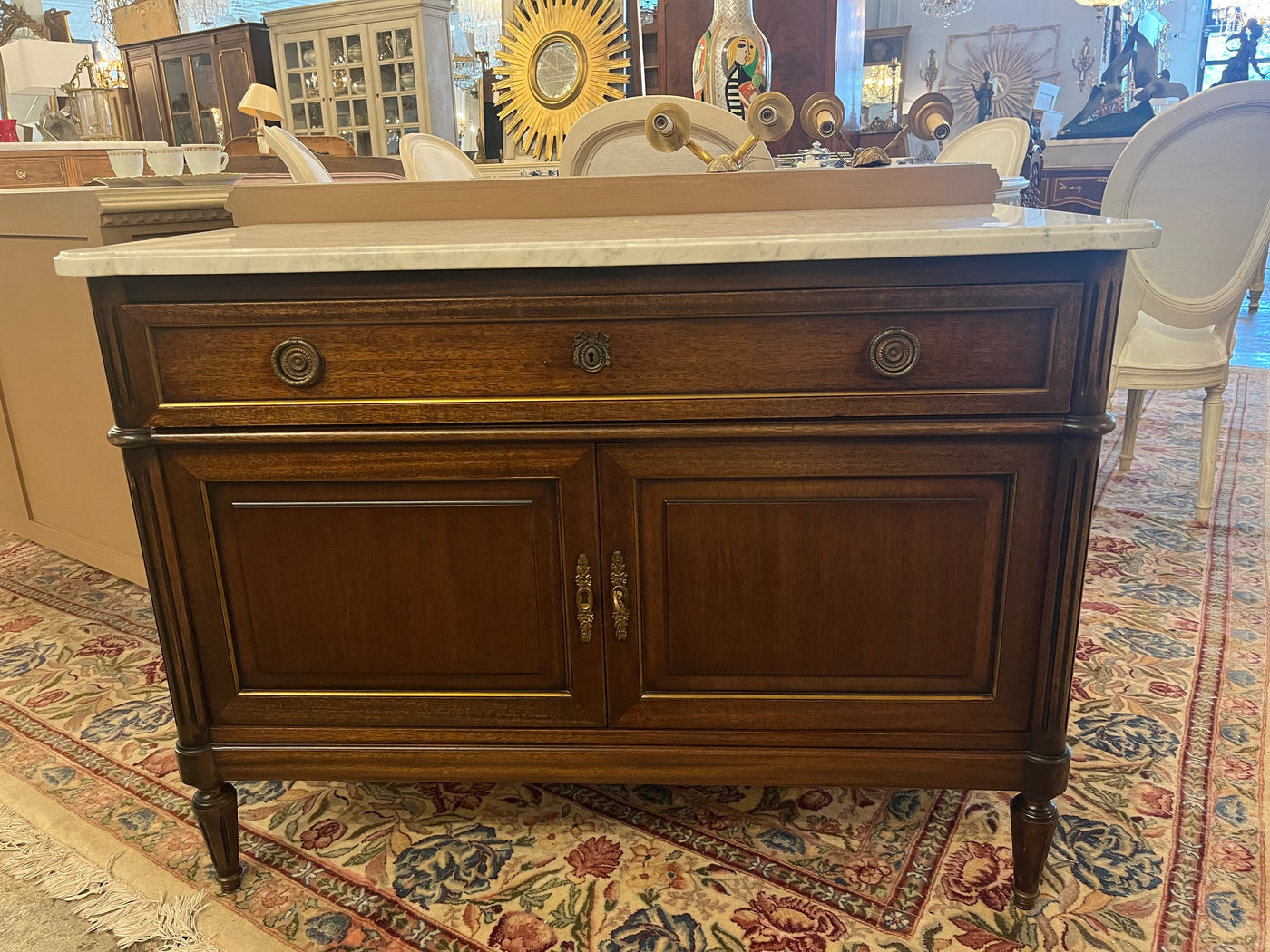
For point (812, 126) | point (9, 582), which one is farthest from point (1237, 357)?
point (9, 582)

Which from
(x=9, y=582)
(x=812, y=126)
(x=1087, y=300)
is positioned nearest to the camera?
(x=1087, y=300)

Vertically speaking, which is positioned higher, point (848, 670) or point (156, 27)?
point (156, 27)

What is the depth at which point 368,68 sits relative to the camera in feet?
23.8

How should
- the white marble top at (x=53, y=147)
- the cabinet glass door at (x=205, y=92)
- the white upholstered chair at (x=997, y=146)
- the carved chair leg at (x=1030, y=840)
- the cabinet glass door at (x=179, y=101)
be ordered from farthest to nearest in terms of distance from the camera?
the cabinet glass door at (x=179, y=101), the cabinet glass door at (x=205, y=92), the white marble top at (x=53, y=147), the white upholstered chair at (x=997, y=146), the carved chair leg at (x=1030, y=840)

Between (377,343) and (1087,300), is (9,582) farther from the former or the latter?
(1087,300)

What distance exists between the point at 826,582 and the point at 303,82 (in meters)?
8.04

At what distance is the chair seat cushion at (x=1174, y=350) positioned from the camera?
2.36m

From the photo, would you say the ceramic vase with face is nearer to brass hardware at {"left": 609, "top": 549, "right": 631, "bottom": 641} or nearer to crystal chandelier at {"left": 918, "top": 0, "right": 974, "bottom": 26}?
brass hardware at {"left": 609, "top": 549, "right": 631, "bottom": 641}

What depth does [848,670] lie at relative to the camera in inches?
44.3

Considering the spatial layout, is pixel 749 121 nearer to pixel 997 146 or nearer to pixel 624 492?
pixel 624 492

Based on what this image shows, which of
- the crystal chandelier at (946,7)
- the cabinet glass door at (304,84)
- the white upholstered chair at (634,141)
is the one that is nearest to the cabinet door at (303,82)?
the cabinet glass door at (304,84)

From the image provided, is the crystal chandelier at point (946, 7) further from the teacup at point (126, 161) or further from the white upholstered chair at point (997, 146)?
the teacup at point (126, 161)

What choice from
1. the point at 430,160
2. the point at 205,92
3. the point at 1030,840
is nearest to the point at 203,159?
the point at 430,160

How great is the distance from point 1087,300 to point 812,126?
808 mm
